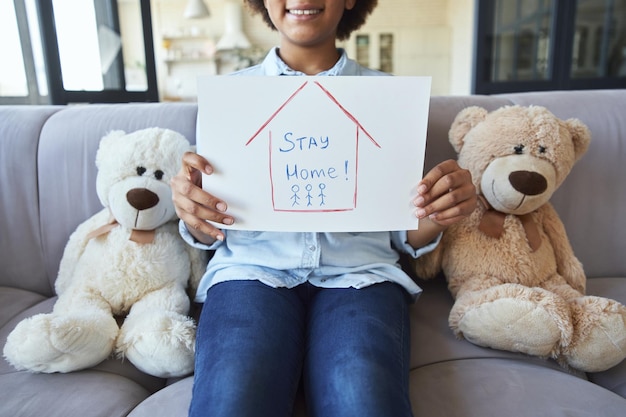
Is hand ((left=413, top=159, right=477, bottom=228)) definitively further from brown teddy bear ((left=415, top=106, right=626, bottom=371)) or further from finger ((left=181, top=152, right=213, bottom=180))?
finger ((left=181, top=152, right=213, bottom=180))

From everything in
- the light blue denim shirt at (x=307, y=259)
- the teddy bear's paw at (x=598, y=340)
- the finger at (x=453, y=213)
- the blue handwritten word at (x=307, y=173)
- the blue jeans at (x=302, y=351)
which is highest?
the blue handwritten word at (x=307, y=173)

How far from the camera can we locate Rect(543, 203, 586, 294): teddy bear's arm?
0.96m

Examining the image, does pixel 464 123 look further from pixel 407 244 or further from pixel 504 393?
pixel 504 393

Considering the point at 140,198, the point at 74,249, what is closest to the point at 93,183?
the point at 74,249

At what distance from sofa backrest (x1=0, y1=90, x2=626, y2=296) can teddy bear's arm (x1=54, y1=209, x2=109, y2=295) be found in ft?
0.22

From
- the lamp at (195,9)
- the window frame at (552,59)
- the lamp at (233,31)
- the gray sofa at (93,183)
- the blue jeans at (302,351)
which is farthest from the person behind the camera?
the lamp at (233,31)

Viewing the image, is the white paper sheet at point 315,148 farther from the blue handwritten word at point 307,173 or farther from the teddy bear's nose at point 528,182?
the teddy bear's nose at point 528,182

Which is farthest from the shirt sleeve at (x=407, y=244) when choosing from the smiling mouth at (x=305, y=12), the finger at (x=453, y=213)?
the smiling mouth at (x=305, y=12)

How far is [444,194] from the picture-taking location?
0.73 meters

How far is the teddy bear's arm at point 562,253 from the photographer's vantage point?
96cm

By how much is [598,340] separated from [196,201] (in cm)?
74

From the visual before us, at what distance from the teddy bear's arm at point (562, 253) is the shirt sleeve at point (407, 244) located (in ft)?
1.03

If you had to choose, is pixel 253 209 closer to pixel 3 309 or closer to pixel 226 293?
pixel 226 293

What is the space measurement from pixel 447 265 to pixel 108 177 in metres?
0.76
